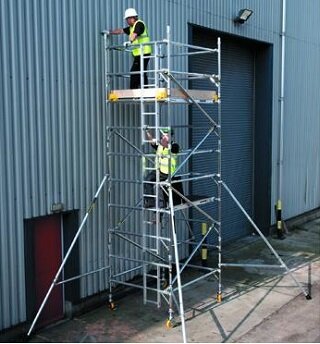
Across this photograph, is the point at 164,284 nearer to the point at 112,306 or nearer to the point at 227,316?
the point at 112,306

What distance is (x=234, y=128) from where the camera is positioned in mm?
15484

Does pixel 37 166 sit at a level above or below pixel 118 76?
below

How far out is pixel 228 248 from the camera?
1484 centimetres

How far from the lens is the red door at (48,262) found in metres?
9.25

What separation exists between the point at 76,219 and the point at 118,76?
2.73m

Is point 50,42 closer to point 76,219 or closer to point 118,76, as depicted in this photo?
point 118,76

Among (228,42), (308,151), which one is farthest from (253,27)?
(308,151)

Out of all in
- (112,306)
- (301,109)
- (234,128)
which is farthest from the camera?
(301,109)

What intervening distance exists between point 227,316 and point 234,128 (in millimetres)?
6754

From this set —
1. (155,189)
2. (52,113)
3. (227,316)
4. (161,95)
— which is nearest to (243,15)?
(161,95)

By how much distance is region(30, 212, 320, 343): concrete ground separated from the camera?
355 inches

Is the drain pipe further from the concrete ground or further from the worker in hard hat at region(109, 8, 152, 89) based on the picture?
the worker in hard hat at region(109, 8, 152, 89)

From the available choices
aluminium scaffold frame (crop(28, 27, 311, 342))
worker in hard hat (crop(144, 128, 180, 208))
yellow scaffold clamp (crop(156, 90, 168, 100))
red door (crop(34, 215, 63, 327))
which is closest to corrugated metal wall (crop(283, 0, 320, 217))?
aluminium scaffold frame (crop(28, 27, 311, 342))

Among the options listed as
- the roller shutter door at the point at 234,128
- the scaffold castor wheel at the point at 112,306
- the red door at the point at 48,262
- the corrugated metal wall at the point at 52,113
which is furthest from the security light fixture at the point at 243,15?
the scaffold castor wheel at the point at 112,306
